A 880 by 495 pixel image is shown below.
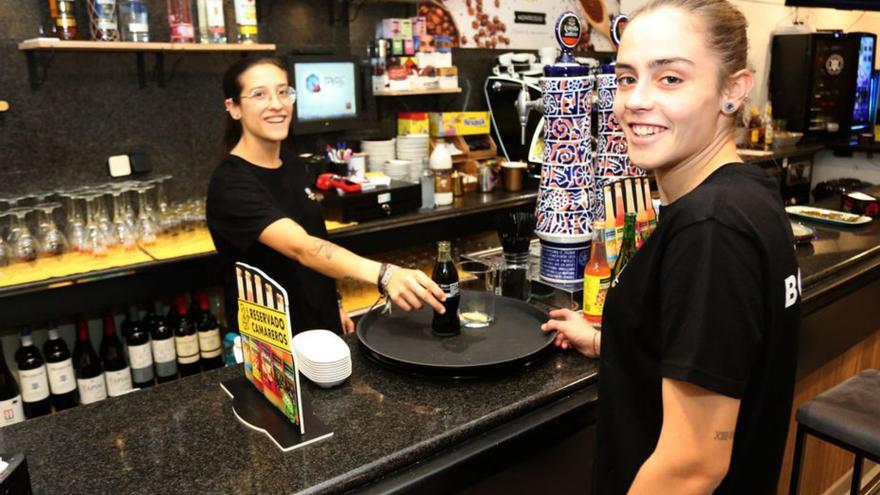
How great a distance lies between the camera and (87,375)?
295 centimetres

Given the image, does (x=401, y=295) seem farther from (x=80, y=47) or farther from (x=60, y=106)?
(x=60, y=106)

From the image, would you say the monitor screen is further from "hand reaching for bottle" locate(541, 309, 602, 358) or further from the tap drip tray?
"hand reaching for bottle" locate(541, 309, 602, 358)

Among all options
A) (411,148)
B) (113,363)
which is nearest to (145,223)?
(113,363)

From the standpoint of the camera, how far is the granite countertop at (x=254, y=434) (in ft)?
3.85

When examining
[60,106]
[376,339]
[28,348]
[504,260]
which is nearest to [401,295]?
[376,339]

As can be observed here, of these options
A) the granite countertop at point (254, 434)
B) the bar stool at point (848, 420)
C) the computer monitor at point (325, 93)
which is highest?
the computer monitor at point (325, 93)

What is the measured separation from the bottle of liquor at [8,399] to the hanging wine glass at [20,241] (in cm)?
39

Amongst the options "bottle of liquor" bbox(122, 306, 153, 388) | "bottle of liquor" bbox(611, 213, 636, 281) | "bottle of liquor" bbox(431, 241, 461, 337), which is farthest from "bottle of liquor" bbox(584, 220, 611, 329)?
"bottle of liquor" bbox(122, 306, 153, 388)

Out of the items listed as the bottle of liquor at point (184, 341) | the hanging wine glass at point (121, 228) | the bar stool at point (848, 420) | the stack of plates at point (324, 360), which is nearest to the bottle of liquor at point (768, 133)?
the bar stool at point (848, 420)

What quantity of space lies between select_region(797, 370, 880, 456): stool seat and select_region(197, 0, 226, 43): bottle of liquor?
291 centimetres

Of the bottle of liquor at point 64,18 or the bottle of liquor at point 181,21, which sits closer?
the bottle of liquor at point 64,18

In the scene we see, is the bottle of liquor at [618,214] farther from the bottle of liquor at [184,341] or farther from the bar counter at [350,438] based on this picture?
the bottle of liquor at [184,341]

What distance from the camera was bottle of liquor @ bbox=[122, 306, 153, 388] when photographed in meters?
2.98

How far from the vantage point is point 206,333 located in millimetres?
3135
